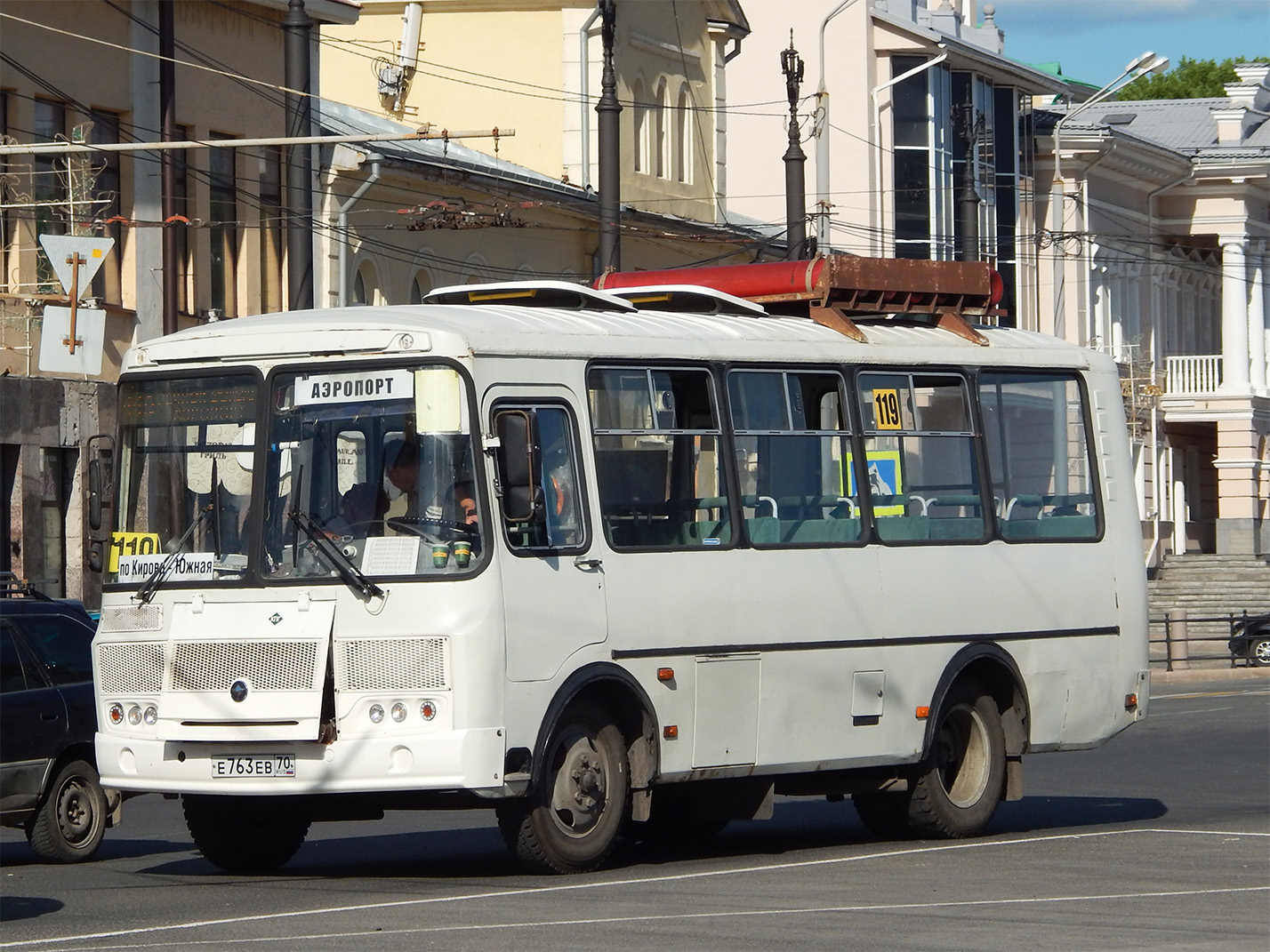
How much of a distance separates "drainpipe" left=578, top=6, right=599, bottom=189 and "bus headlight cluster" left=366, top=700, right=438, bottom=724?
1278 inches

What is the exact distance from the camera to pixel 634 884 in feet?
41.8

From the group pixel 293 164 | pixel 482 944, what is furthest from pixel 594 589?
pixel 293 164

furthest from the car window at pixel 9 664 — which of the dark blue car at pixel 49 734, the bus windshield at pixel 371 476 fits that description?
the bus windshield at pixel 371 476

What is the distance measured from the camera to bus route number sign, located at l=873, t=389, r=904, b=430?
1537 cm

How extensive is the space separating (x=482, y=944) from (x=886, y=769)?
17.5ft

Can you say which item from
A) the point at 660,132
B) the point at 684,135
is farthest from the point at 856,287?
the point at 684,135

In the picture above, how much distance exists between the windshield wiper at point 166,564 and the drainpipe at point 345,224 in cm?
2243

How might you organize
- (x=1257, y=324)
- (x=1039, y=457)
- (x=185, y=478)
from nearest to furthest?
(x=185, y=478)
(x=1039, y=457)
(x=1257, y=324)

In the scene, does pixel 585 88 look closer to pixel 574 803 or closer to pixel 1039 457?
pixel 1039 457

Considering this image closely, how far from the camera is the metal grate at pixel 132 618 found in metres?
13.1

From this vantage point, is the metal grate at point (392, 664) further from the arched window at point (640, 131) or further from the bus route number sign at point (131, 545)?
the arched window at point (640, 131)

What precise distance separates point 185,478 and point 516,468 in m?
1.73

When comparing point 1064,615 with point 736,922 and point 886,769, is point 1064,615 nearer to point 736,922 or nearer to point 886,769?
point 886,769

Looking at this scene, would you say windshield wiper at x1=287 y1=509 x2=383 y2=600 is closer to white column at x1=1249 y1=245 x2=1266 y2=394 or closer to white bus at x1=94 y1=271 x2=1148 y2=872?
white bus at x1=94 y1=271 x2=1148 y2=872
